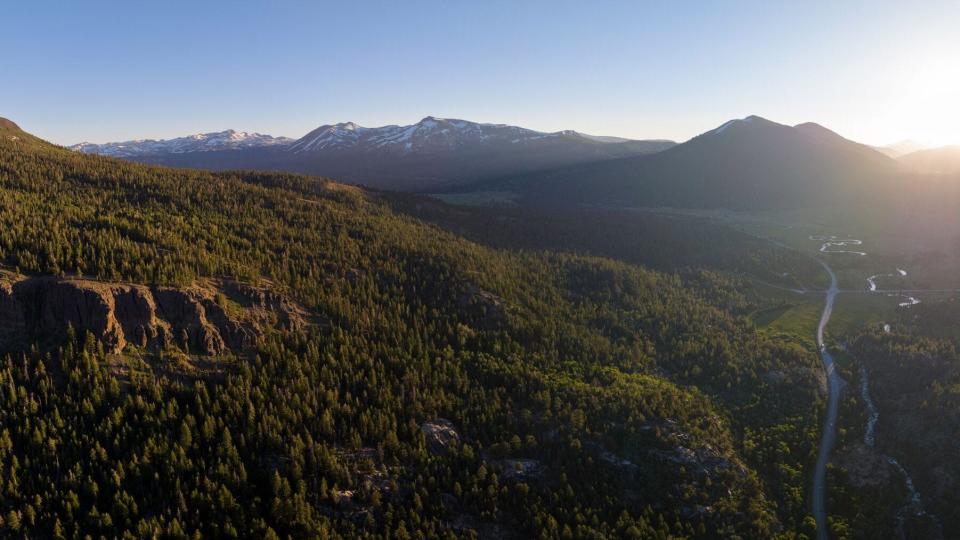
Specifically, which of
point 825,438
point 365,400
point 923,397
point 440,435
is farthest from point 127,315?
point 923,397

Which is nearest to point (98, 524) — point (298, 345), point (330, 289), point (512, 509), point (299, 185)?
point (298, 345)

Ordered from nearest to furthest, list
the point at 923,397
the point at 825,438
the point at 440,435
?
the point at 440,435 < the point at 825,438 < the point at 923,397

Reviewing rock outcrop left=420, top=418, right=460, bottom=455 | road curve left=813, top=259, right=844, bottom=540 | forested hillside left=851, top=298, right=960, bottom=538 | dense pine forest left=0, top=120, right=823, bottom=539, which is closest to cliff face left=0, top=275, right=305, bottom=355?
dense pine forest left=0, top=120, right=823, bottom=539

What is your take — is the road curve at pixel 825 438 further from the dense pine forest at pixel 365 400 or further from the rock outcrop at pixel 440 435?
the rock outcrop at pixel 440 435

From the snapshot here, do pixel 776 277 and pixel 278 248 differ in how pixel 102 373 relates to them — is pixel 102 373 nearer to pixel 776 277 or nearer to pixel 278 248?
pixel 278 248

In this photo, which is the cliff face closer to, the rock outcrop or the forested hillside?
the rock outcrop

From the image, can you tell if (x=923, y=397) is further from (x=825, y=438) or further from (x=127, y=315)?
(x=127, y=315)
